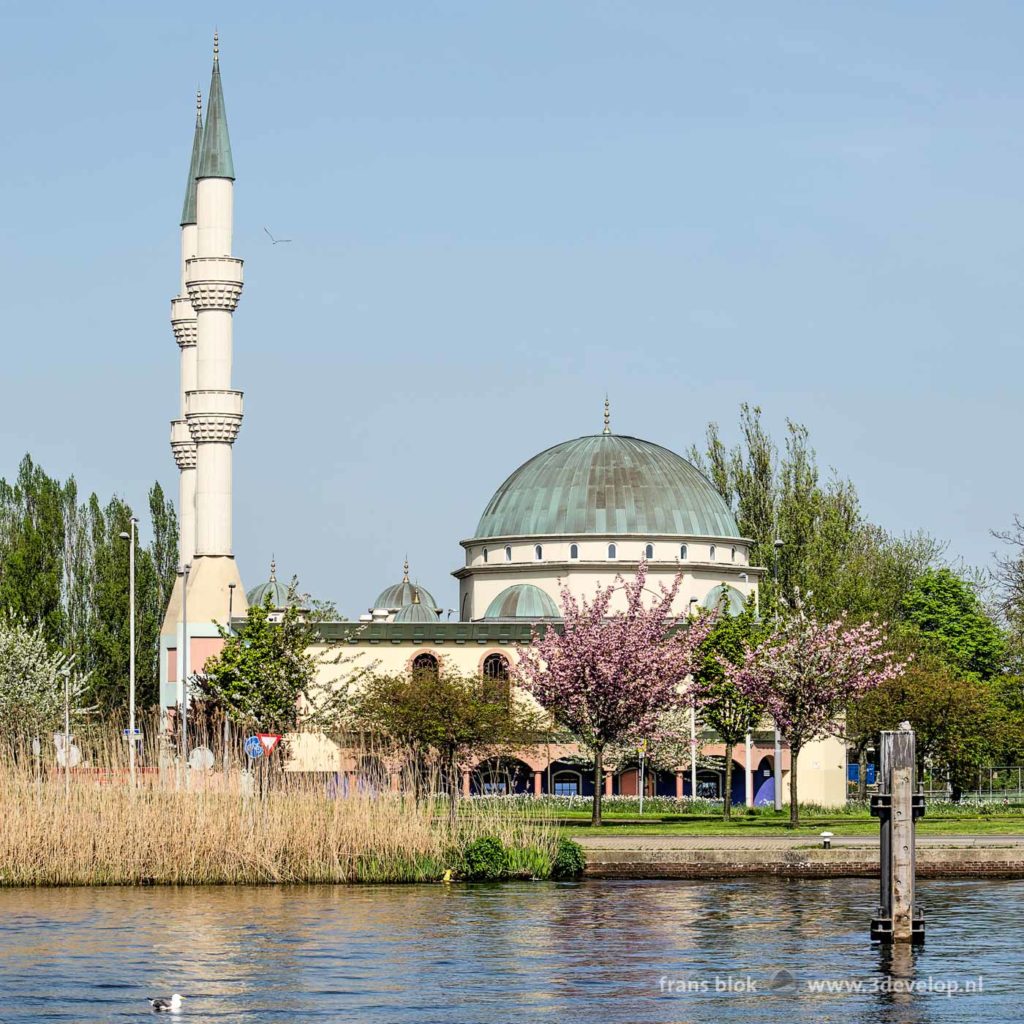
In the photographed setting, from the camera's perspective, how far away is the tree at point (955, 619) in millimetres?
91875

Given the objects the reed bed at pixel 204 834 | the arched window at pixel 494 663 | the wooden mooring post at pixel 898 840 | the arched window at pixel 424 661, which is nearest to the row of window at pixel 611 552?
the arched window at pixel 494 663

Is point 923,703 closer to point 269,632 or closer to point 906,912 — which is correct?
point 269,632

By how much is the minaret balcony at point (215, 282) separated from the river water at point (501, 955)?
40170 millimetres

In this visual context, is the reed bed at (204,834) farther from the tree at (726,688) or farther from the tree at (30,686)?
the tree at (30,686)

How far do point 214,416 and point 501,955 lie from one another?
4573cm

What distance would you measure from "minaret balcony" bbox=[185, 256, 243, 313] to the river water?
4017 centimetres

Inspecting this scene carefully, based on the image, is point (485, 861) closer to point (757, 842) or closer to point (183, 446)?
point (757, 842)

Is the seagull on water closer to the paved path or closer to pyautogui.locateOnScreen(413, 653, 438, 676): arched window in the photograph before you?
the paved path

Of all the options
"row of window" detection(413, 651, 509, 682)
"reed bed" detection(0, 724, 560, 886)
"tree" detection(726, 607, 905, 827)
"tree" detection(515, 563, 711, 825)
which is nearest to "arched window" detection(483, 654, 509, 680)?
"row of window" detection(413, 651, 509, 682)

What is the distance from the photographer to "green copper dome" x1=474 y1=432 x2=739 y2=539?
78.6 meters

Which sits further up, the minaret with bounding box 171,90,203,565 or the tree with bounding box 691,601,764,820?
the minaret with bounding box 171,90,203,565

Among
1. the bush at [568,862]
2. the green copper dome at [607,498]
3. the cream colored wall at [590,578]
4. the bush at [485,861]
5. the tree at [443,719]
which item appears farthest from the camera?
the green copper dome at [607,498]

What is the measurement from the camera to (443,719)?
2173 inches

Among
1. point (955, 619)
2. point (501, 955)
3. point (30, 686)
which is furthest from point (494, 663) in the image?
point (501, 955)
